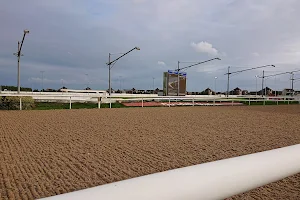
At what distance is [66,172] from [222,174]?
11.7ft

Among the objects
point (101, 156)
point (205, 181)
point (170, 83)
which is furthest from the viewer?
point (170, 83)

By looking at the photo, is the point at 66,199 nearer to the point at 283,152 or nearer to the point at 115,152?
the point at 283,152

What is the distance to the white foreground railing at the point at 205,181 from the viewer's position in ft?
2.60

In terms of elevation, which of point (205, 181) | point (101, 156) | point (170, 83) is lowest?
point (101, 156)

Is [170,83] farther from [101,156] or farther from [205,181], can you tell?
[205,181]

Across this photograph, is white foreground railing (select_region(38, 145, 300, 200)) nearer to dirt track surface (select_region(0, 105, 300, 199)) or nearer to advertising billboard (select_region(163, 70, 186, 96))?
dirt track surface (select_region(0, 105, 300, 199))

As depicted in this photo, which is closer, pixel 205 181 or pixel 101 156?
pixel 205 181

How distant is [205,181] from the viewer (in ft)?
3.10

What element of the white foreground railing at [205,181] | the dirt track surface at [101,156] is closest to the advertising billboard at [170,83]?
the dirt track surface at [101,156]

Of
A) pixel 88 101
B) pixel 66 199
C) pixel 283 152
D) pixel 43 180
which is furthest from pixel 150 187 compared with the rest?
pixel 88 101

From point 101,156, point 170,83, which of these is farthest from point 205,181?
point 170,83

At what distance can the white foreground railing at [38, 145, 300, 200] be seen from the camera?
0.79 metres

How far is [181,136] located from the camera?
7.57m

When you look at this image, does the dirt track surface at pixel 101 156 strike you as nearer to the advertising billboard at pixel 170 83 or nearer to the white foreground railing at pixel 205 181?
the white foreground railing at pixel 205 181
